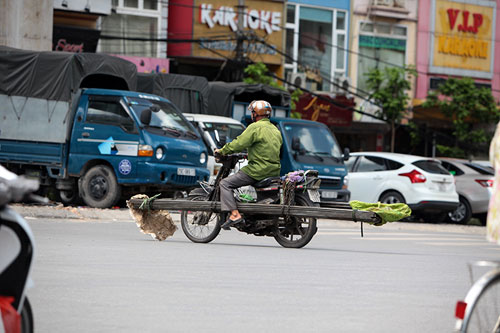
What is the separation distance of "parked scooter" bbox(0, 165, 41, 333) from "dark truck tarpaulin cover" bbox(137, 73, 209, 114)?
19.6 meters

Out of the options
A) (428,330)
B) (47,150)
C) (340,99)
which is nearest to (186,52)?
(340,99)

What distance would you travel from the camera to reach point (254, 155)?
40.1ft

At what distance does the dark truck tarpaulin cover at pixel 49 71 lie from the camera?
762 inches

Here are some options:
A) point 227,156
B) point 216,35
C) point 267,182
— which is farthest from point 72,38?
point 267,182

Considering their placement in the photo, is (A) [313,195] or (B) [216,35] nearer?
(A) [313,195]

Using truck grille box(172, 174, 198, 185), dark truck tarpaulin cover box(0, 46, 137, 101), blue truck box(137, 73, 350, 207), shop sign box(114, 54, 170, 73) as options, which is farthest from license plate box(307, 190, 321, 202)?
shop sign box(114, 54, 170, 73)

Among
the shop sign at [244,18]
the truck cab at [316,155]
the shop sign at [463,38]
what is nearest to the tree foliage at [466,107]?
the shop sign at [463,38]

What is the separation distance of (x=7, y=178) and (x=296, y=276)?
199 inches

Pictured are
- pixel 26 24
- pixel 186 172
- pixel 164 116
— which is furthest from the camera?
pixel 26 24

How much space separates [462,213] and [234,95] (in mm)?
6866

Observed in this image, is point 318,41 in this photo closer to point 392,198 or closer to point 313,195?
point 392,198

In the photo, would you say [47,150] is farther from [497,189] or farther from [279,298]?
[497,189]

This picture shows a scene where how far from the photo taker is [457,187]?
23766 millimetres

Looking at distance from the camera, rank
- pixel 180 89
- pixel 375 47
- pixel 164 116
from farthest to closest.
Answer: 1. pixel 375 47
2. pixel 180 89
3. pixel 164 116
